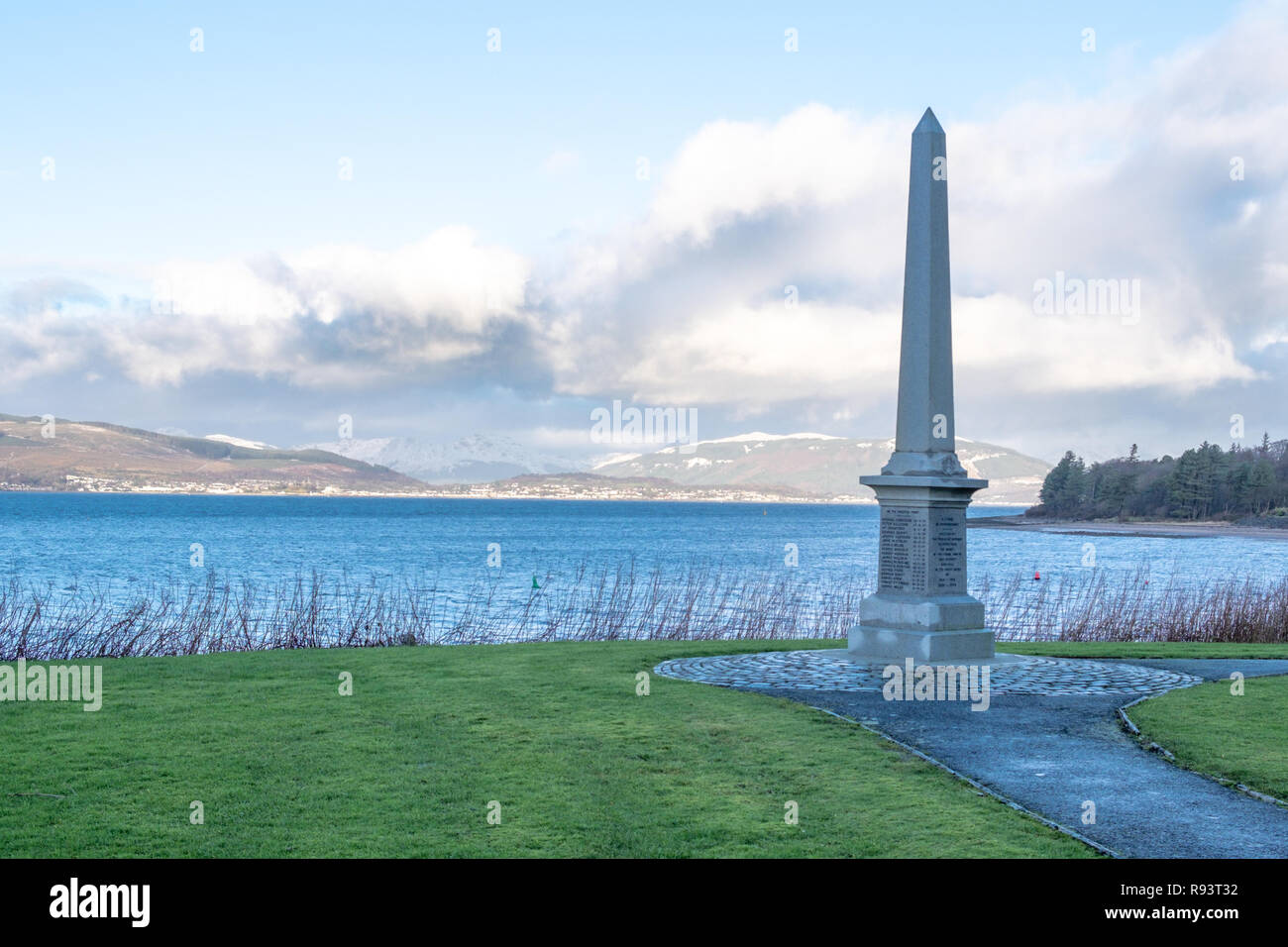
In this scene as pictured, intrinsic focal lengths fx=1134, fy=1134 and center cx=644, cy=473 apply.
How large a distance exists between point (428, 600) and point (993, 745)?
33.5 metres

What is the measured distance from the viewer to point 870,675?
14.6 metres

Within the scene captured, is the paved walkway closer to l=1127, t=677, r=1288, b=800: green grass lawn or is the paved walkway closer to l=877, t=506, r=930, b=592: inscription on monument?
l=1127, t=677, r=1288, b=800: green grass lawn

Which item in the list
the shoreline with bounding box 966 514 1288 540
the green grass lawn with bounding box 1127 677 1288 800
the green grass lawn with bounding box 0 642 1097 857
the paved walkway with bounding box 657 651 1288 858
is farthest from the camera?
the shoreline with bounding box 966 514 1288 540

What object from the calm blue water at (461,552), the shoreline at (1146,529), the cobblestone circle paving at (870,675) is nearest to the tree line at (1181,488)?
the shoreline at (1146,529)

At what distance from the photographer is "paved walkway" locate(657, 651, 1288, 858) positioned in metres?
7.43

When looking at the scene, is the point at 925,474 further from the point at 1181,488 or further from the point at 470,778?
the point at 1181,488

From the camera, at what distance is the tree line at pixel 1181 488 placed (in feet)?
475

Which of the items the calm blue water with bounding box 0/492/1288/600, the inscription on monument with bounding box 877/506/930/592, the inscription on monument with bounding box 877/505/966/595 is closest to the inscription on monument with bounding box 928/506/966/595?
the inscription on monument with bounding box 877/505/966/595

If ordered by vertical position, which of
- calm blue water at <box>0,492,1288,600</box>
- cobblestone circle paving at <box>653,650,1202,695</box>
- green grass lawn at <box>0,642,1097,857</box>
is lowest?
calm blue water at <box>0,492,1288,600</box>

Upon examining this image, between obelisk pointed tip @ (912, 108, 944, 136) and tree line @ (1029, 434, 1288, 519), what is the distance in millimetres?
143969

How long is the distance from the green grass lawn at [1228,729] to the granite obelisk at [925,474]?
343 centimetres
